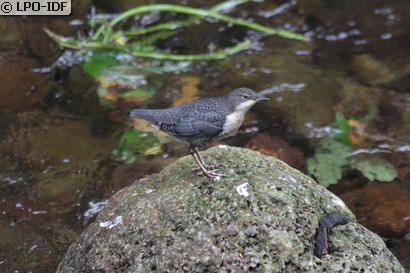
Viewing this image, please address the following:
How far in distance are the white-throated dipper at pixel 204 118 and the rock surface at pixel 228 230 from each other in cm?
25

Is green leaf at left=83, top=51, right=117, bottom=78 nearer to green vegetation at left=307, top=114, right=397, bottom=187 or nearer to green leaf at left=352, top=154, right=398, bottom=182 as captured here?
green vegetation at left=307, top=114, right=397, bottom=187

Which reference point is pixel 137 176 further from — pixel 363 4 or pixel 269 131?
pixel 363 4

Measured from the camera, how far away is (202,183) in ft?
12.8

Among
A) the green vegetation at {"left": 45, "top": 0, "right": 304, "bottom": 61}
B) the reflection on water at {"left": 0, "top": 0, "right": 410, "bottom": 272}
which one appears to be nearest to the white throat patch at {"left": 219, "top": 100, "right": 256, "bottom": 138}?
the reflection on water at {"left": 0, "top": 0, "right": 410, "bottom": 272}

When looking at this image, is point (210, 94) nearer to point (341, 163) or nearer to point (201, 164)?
point (341, 163)

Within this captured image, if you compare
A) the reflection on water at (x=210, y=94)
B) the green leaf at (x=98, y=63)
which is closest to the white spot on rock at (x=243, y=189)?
the reflection on water at (x=210, y=94)

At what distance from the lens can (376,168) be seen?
20.3 ft

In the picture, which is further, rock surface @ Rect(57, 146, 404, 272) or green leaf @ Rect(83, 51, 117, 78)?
green leaf @ Rect(83, 51, 117, 78)

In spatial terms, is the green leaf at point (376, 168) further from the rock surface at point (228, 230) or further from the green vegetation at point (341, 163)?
the rock surface at point (228, 230)

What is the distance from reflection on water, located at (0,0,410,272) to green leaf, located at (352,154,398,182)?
0.08 metres

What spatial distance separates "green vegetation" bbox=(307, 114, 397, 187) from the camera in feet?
19.9

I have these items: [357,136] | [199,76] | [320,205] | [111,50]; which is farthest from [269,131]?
[320,205]

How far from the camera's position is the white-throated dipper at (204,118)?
168 inches

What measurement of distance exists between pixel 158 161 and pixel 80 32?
3066mm
